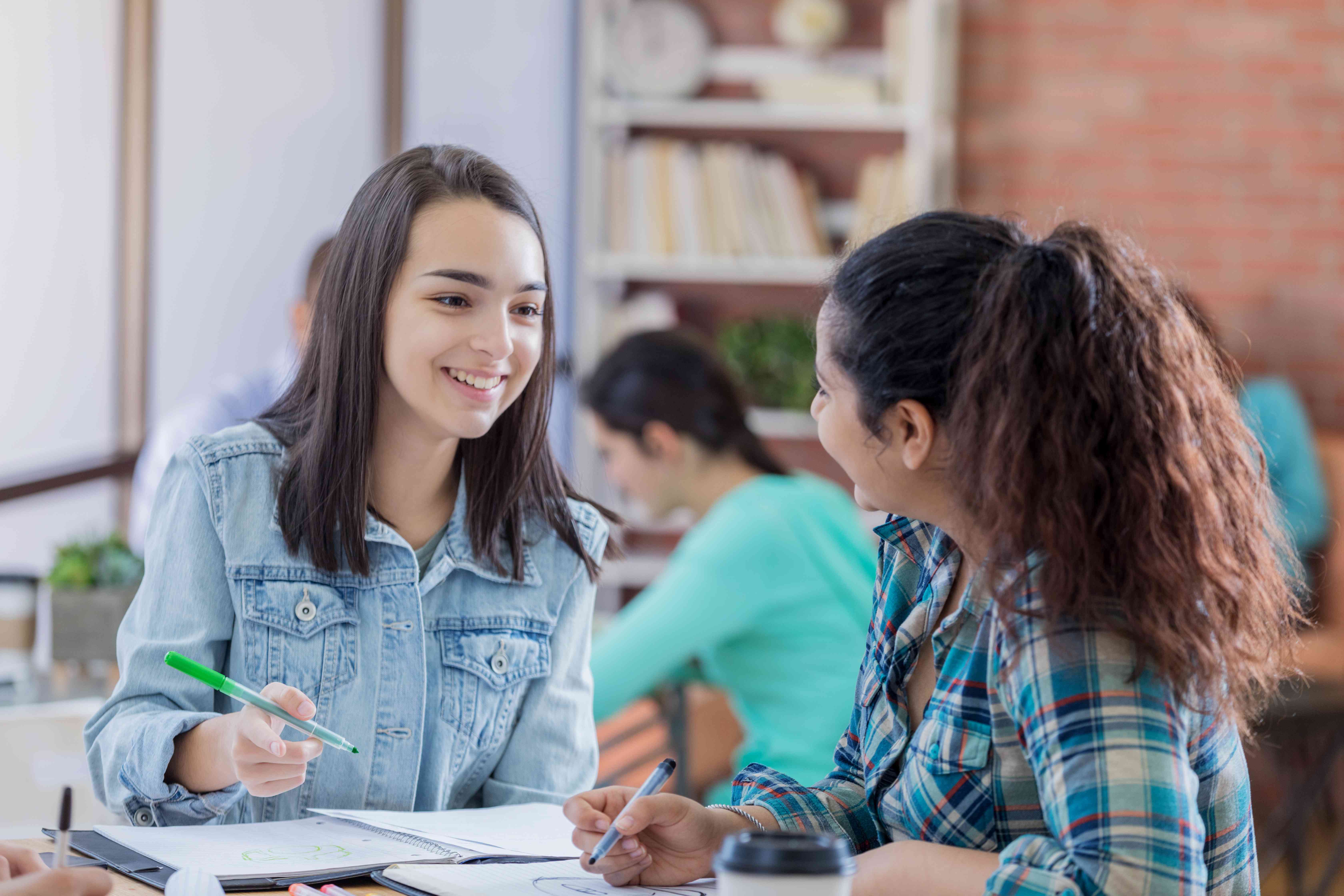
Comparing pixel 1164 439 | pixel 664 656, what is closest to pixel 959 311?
pixel 1164 439

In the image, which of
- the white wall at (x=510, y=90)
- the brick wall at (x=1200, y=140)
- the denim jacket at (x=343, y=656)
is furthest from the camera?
the brick wall at (x=1200, y=140)

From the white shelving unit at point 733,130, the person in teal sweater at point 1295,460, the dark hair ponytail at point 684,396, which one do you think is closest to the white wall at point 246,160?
the white shelving unit at point 733,130

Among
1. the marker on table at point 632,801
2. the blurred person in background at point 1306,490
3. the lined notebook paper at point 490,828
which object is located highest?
the marker on table at point 632,801

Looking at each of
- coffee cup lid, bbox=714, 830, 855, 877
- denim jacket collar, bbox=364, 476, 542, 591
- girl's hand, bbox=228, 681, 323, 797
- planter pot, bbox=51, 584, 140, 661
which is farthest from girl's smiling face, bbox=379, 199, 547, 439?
planter pot, bbox=51, 584, 140, 661

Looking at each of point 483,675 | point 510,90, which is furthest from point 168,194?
point 483,675

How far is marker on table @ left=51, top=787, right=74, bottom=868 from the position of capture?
85 cm

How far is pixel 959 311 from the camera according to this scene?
1015 mm

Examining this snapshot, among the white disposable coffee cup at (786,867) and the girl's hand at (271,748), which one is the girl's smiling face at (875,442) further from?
the girl's hand at (271,748)

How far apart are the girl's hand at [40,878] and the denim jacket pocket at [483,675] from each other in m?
0.45

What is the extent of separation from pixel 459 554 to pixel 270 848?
385 millimetres

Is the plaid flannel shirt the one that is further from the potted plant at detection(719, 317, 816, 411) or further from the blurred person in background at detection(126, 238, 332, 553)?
the potted plant at detection(719, 317, 816, 411)

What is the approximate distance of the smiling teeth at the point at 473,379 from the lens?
1.33 meters

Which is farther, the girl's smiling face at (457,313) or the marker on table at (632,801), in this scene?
the girl's smiling face at (457,313)

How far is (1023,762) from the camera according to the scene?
995mm
